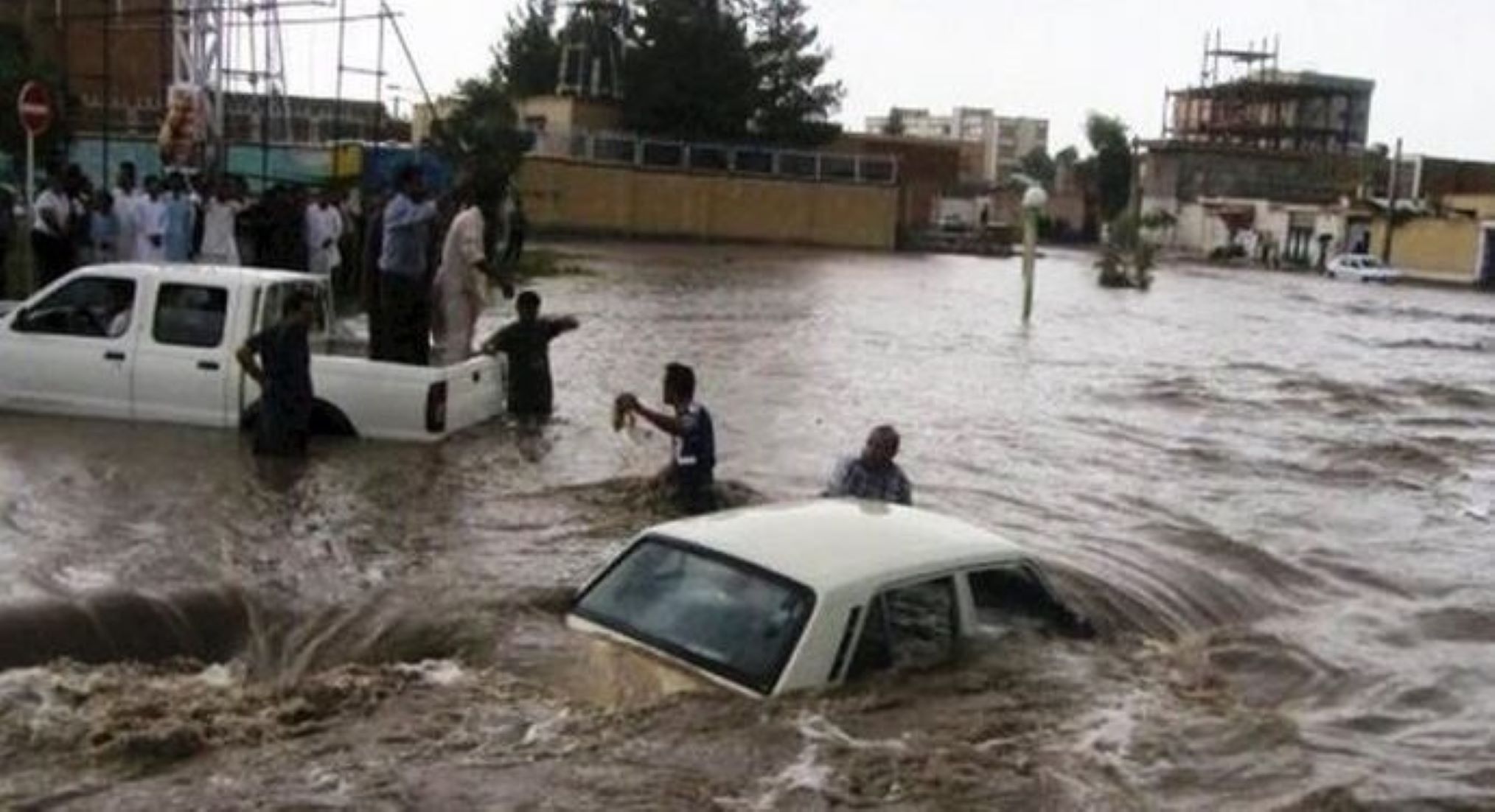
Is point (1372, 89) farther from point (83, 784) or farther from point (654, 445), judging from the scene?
point (83, 784)

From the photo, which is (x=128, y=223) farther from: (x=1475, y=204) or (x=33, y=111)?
(x=1475, y=204)

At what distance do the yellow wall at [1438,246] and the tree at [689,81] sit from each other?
27622mm

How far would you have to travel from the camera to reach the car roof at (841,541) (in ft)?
22.1

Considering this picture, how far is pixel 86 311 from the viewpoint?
40.3 ft

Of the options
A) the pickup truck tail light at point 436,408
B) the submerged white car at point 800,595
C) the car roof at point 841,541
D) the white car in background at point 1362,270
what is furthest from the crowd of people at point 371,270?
the white car in background at point 1362,270

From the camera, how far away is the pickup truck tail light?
1212 cm

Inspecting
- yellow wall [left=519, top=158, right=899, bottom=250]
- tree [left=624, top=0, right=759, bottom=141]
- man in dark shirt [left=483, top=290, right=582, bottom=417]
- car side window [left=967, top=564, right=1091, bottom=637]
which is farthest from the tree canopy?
car side window [left=967, top=564, right=1091, bottom=637]

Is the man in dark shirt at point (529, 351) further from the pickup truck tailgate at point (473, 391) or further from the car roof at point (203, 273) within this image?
the car roof at point (203, 273)

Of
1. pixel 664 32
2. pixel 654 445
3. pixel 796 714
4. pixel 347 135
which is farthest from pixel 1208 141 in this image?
pixel 796 714

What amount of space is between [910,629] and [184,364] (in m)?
6.92

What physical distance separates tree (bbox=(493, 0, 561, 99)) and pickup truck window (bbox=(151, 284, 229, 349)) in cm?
7157

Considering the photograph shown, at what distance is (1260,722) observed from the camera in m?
8.06

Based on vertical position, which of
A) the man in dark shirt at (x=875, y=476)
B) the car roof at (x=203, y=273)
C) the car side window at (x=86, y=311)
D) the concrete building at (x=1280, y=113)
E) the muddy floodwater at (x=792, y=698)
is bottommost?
the muddy floodwater at (x=792, y=698)

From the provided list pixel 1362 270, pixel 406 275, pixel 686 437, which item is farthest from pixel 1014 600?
pixel 1362 270
